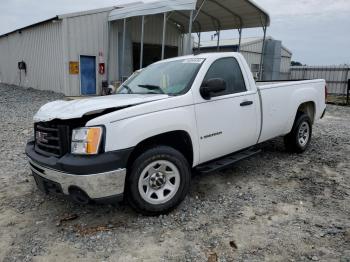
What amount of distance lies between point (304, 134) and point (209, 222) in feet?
11.9

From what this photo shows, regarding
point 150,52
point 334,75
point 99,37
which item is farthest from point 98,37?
point 334,75

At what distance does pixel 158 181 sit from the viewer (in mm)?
3760

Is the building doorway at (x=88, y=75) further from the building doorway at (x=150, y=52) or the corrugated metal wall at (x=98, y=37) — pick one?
the building doorway at (x=150, y=52)

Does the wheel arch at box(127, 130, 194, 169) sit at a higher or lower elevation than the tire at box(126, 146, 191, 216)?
higher

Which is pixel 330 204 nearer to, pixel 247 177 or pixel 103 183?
pixel 247 177

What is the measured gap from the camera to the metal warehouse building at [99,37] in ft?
49.9

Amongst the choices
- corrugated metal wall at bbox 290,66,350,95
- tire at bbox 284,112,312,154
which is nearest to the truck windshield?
tire at bbox 284,112,312,154

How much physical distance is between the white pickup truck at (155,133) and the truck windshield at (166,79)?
0.02 metres

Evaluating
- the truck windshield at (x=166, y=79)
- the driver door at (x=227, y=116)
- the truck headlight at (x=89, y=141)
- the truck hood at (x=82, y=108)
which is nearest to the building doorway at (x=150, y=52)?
the truck windshield at (x=166, y=79)

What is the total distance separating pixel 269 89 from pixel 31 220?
3.92 metres

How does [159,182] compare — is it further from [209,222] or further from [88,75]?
[88,75]

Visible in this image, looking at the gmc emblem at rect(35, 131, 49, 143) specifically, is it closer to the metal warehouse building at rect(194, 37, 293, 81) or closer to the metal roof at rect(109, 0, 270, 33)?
the metal roof at rect(109, 0, 270, 33)

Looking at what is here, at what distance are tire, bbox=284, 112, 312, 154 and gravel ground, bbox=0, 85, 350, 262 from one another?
679 millimetres

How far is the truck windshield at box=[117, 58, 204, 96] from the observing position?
4.21 metres
